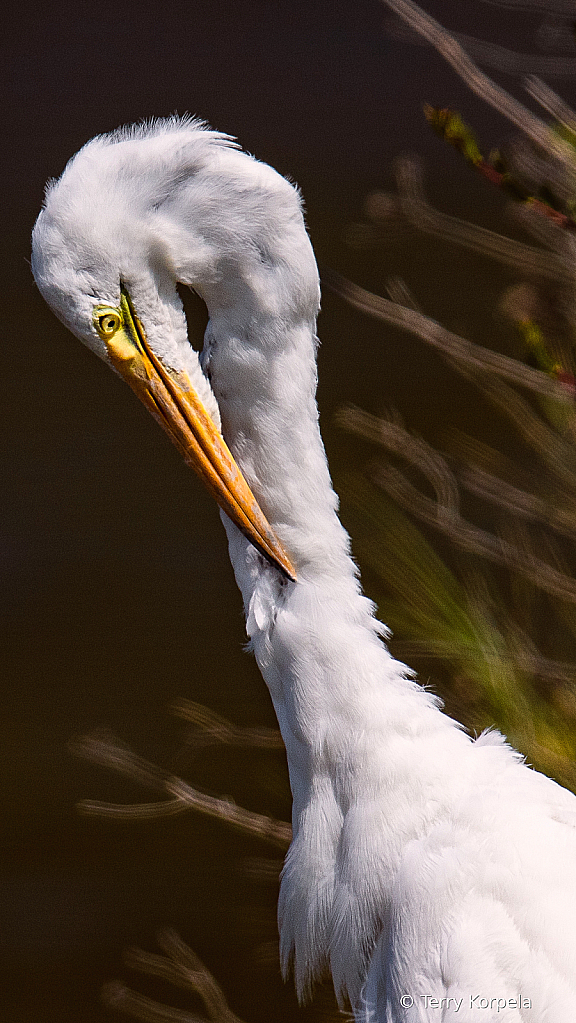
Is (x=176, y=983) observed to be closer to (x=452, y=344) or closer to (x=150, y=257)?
(x=452, y=344)

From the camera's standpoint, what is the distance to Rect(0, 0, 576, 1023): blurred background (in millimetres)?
2256

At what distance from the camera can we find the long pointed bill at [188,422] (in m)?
0.84

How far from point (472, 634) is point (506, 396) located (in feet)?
1.16

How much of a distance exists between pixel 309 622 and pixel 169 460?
201 cm

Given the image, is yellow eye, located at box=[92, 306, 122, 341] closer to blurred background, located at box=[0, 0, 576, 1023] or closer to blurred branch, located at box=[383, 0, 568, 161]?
blurred branch, located at box=[383, 0, 568, 161]

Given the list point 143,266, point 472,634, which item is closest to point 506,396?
point 472,634

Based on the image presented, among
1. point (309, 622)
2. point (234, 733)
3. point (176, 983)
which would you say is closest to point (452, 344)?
point (309, 622)

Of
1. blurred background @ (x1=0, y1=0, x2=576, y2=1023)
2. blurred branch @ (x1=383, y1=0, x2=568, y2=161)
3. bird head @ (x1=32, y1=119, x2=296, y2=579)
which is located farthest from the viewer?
blurred background @ (x1=0, y1=0, x2=576, y2=1023)

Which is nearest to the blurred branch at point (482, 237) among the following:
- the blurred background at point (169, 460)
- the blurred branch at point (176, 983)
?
the blurred background at point (169, 460)

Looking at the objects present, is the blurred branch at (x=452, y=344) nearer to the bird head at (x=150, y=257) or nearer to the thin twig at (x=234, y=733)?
the bird head at (x=150, y=257)

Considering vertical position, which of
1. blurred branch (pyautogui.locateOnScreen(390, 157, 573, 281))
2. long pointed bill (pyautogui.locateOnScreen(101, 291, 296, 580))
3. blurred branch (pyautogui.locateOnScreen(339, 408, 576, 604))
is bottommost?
blurred branch (pyautogui.locateOnScreen(339, 408, 576, 604))

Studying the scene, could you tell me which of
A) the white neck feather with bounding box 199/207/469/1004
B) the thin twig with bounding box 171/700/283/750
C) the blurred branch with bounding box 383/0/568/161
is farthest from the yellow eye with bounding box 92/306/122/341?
the thin twig with bounding box 171/700/283/750

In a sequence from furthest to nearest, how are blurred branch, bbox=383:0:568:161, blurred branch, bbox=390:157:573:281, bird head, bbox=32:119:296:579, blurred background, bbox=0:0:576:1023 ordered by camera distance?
1. blurred background, bbox=0:0:576:1023
2. blurred branch, bbox=390:157:573:281
3. blurred branch, bbox=383:0:568:161
4. bird head, bbox=32:119:296:579

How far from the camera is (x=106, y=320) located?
32.3 inches
